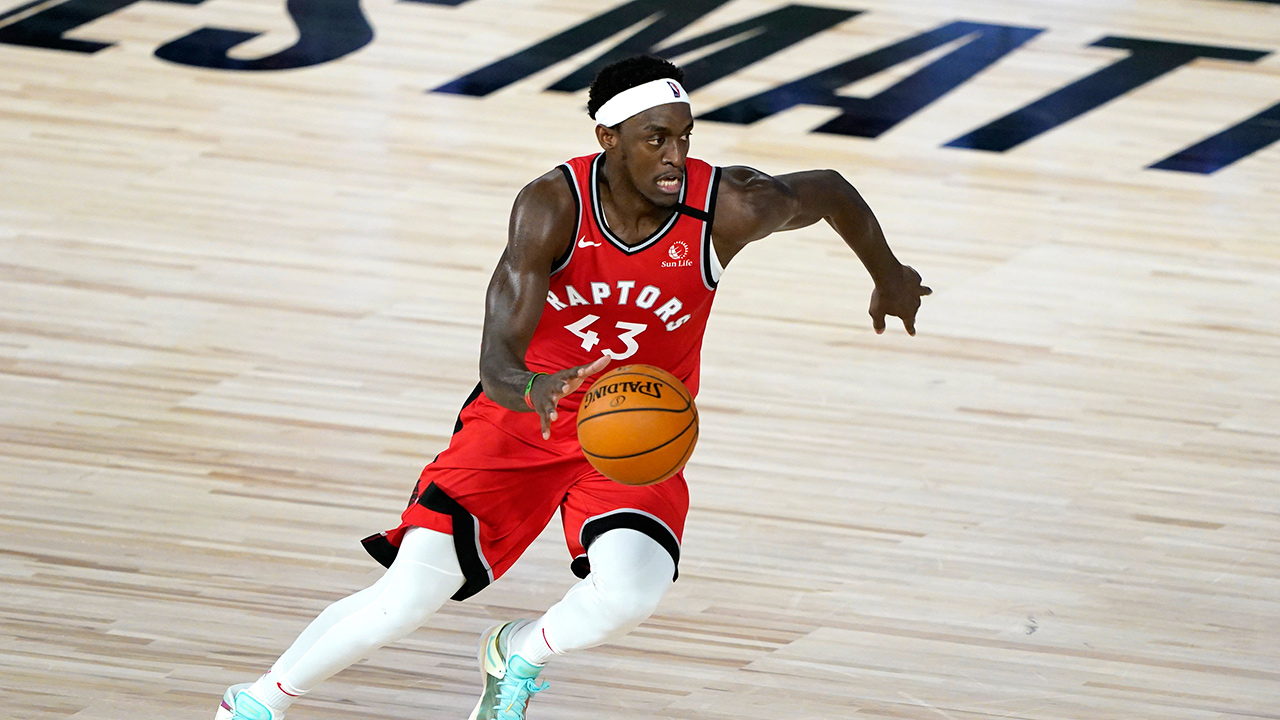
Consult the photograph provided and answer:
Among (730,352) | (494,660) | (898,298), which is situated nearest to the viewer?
(494,660)

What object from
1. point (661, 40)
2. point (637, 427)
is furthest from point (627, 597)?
point (661, 40)

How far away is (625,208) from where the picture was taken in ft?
11.0

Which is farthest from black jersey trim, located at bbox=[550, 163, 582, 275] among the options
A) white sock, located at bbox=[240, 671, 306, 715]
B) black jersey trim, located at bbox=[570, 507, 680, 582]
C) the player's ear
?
white sock, located at bbox=[240, 671, 306, 715]

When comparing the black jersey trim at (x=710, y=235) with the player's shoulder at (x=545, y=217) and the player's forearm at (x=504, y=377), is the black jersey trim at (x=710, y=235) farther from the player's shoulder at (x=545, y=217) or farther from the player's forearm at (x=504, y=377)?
the player's forearm at (x=504, y=377)

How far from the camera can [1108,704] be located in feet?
12.5

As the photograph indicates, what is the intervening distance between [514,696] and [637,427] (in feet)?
2.67

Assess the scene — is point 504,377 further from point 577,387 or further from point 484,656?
point 484,656

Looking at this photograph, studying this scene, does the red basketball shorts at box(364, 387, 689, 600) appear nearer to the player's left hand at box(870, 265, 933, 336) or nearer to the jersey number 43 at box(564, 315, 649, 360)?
the jersey number 43 at box(564, 315, 649, 360)

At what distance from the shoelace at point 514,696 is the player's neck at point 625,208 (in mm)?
1045

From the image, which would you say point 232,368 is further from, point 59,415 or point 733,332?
point 733,332

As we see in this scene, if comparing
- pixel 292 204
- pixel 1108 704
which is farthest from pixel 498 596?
pixel 292 204

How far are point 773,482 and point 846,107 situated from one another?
3.91 meters

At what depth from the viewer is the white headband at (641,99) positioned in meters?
3.23

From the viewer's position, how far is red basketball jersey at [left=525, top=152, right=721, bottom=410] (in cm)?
333
